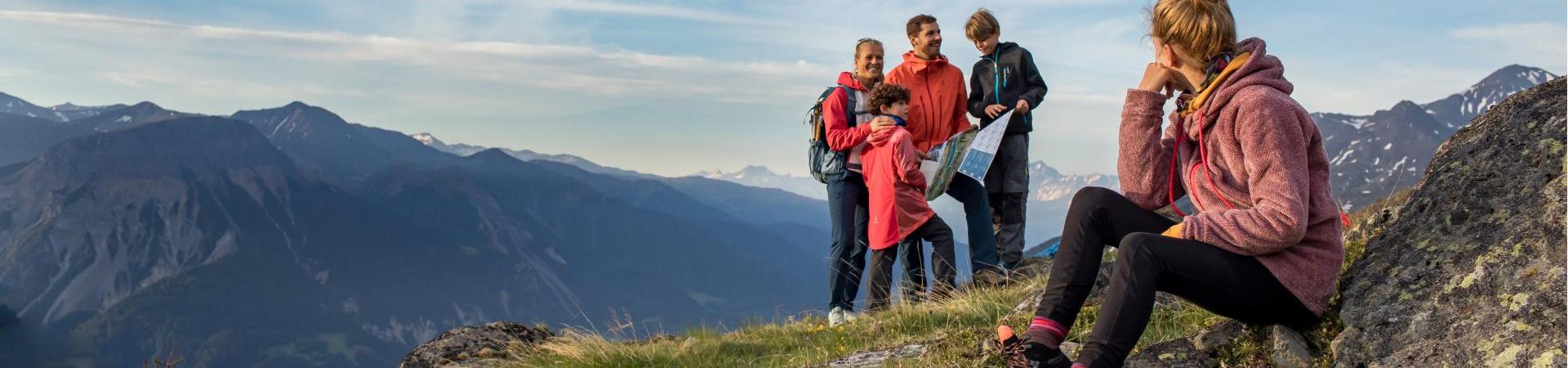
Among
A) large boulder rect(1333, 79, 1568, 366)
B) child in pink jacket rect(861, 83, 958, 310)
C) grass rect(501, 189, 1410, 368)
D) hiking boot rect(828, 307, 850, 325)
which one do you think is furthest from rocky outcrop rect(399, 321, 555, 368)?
large boulder rect(1333, 79, 1568, 366)

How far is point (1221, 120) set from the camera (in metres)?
4.00

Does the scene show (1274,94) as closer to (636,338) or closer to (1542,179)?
(1542,179)

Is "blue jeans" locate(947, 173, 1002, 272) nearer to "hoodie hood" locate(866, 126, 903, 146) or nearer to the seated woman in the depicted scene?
"hoodie hood" locate(866, 126, 903, 146)

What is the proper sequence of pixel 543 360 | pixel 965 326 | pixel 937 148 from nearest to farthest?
pixel 965 326 → pixel 543 360 → pixel 937 148

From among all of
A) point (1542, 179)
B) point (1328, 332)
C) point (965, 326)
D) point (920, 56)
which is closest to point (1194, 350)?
point (1328, 332)

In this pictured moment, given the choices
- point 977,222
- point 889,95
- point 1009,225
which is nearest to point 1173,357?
point 889,95

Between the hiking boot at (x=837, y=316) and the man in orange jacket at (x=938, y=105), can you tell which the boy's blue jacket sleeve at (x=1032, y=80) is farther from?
the hiking boot at (x=837, y=316)

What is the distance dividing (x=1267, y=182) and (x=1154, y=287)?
565 mm

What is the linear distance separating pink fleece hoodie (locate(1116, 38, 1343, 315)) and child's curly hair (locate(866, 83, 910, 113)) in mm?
3865

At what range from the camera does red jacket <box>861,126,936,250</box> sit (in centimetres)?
809

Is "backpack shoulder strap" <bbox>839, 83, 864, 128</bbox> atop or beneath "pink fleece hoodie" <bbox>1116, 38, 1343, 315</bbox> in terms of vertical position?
atop

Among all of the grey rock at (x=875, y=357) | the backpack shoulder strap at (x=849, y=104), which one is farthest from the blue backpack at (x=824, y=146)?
the grey rock at (x=875, y=357)

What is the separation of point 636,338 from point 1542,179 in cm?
641

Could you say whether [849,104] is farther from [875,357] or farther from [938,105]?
[875,357]
